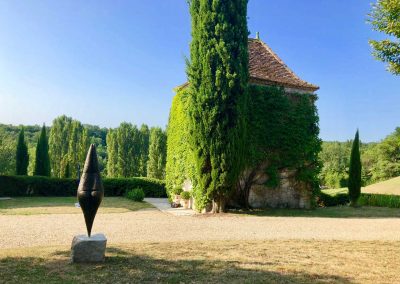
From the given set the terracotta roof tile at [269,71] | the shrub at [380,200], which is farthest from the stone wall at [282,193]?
the shrub at [380,200]

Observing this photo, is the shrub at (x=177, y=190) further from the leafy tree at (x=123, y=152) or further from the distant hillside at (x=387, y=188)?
the leafy tree at (x=123, y=152)

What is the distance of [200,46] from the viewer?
44.6ft

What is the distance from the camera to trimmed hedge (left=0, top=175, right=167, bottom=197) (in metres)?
21.9

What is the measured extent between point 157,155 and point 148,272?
109ft

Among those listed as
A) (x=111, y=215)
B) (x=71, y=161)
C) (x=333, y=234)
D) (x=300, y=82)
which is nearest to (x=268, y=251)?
(x=333, y=234)

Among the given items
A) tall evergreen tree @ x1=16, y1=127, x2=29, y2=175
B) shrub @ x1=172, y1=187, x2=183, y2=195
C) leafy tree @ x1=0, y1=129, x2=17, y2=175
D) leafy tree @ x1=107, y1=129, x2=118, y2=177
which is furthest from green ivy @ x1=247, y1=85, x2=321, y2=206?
leafy tree @ x1=107, y1=129, x2=118, y2=177

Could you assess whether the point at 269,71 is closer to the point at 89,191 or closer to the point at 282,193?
the point at 282,193

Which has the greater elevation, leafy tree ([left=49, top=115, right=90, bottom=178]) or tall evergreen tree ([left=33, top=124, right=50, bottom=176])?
leafy tree ([left=49, top=115, right=90, bottom=178])

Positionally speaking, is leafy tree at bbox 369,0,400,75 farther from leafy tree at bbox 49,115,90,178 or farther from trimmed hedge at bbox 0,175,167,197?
leafy tree at bbox 49,115,90,178

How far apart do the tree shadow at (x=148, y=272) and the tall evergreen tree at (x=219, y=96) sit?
7.17 metres

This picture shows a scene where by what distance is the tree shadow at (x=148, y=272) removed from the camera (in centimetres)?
504

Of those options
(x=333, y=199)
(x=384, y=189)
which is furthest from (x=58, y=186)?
(x=384, y=189)

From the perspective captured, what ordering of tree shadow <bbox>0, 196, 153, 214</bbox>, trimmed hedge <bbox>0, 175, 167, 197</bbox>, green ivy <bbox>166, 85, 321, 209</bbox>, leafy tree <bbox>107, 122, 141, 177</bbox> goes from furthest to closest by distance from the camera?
1. leafy tree <bbox>107, 122, 141, 177</bbox>
2. trimmed hedge <bbox>0, 175, 167, 197</bbox>
3. tree shadow <bbox>0, 196, 153, 214</bbox>
4. green ivy <bbox>166, 85, 321, 209</bbox>

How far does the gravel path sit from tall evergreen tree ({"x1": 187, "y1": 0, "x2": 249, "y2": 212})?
1.59 m
